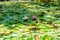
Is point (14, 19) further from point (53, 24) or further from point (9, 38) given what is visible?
point (9, 38)

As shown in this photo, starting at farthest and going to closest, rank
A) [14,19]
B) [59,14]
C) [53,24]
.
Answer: [59,14] → [14,19] → [53,24]

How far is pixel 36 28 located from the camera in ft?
6.26

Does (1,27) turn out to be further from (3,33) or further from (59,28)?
(59,28)

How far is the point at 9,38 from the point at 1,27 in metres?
0.37

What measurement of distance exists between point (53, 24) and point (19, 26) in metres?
0.35

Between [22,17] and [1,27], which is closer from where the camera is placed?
[1,27]

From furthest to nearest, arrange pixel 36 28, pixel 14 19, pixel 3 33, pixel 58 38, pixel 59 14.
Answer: pixel 59 14 → pixel 14 19 → pixel 36 28 → pixel 3 33 → pixel 58 38

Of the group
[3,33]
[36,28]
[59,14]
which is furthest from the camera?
[59,14]

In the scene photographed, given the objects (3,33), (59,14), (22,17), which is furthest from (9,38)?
(59,14)

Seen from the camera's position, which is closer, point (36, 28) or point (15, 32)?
point (15, 32)

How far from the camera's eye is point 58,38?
158cm

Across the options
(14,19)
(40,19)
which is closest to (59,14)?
(40,19)

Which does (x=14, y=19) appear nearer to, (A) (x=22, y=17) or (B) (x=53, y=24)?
(A) (x=22, y=17)

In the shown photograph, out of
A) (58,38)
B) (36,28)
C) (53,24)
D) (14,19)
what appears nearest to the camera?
(58,38)
